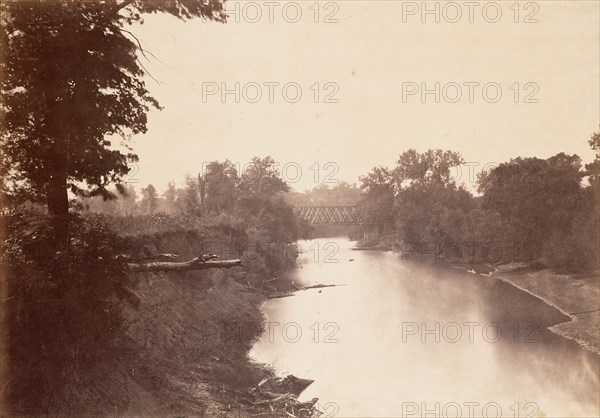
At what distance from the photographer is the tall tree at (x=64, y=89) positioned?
36.8 ft

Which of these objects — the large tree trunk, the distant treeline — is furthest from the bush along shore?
the distant treeline

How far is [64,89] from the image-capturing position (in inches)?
461

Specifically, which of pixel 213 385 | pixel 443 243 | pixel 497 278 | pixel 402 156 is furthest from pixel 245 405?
pixel 402 156

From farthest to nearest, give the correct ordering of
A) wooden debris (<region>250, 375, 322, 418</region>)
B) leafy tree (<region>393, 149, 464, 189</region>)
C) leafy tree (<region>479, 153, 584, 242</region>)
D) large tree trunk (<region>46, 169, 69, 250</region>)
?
leafy tree (<region>393, 149, 464, 189</region>) → leafy tree (<region>479, 153, 584, 242</region>) → wooden debris (<region>250, 375, 322, 418</region>) → large tree trunk (<region>46, 169, 69, 250</region>)

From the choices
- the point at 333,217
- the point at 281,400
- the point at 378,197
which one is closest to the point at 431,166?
the point at 378,197

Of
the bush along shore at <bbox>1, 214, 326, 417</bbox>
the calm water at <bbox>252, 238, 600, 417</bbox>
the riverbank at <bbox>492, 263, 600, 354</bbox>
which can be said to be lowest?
the calm water at <bbox>252, 238, 600, 417</bbox>

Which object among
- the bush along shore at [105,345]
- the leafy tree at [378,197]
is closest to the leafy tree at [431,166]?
the leafy tree at [378,197]

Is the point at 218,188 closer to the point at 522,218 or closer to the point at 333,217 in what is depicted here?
the point at 522,218

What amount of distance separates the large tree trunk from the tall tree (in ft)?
0.09

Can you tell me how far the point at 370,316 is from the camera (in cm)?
3566

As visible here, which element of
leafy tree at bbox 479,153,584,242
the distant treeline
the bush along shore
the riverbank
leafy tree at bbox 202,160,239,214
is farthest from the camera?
leafy tree at bbox 202,160,239,214

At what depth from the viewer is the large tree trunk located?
11539 millimetres

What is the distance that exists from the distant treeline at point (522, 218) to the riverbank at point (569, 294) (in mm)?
1540

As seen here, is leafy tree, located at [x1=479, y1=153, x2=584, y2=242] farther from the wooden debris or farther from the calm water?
the wooden debris
